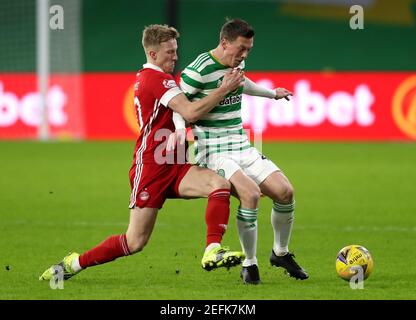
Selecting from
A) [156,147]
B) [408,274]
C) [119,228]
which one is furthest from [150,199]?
[119,228]

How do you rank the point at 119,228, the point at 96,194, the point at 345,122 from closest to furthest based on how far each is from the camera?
1. the point at 119,228
2. the point at 96,194
3. the point at 345,122

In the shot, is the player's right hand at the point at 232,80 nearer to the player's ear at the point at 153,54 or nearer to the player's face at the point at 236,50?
the player's face at the point at 236,50

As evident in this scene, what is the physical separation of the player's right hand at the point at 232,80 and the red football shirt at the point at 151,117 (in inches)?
16.0

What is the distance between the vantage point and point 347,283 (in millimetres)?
7145

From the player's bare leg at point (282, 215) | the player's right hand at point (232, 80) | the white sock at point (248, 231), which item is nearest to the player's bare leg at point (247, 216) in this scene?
the white sock at point (248, 231)

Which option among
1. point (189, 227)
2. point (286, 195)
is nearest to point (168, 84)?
point (286, 195)

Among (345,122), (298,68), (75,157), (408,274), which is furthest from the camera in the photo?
(298,68)

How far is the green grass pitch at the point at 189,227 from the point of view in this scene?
6.94 metres

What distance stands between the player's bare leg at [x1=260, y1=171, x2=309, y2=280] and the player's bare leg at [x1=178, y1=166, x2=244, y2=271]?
442 millimetres

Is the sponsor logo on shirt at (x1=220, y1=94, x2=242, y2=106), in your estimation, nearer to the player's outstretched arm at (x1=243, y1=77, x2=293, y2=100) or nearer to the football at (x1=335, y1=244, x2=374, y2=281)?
the player's outstretched arm at (x1=243, y1=77, x2=293, y2=100)

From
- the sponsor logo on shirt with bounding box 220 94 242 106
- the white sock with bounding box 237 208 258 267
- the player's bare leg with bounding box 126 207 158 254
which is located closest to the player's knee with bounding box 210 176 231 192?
the white sock with bounding box 237 208 258 267

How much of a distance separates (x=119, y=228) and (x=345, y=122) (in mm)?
12306

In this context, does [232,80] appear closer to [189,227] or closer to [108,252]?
[108,252]

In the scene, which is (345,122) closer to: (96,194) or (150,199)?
(96,194)
